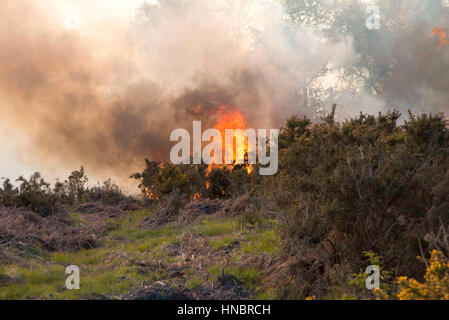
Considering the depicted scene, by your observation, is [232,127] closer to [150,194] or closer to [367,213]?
[150,194]

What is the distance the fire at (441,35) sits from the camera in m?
30.1

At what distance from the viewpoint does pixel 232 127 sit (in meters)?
23.5

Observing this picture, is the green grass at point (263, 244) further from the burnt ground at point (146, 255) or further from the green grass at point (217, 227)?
the green grass at point (217, 227)

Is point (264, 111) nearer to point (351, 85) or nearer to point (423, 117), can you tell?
point (351, 85)

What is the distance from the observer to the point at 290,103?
3095cm

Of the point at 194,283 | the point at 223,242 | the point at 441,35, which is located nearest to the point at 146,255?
the point at 223,242

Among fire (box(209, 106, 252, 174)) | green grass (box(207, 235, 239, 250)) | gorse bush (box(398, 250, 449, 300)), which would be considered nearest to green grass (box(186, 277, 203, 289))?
green grass (box(207, 235, 239, 250))

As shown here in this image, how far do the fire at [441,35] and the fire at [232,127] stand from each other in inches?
673

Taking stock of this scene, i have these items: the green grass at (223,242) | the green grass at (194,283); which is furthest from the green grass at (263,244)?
the green grass at (194,283)

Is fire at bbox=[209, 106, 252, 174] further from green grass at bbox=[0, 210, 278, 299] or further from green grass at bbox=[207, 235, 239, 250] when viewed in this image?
green grass at bbox=[207, 235, 239, 250]

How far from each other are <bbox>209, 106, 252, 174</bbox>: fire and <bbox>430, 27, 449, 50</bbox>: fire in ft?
56.1
